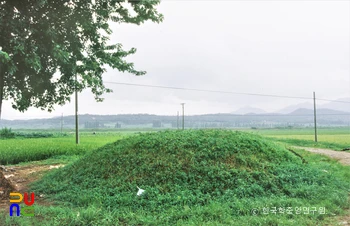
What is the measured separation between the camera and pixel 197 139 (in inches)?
324

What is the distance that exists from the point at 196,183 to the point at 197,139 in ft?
6.55

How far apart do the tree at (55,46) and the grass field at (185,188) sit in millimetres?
2607

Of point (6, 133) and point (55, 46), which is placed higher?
point (55, 46)

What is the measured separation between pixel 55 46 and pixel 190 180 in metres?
4.75

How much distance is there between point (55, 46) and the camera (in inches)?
298

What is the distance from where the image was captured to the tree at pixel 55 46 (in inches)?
302

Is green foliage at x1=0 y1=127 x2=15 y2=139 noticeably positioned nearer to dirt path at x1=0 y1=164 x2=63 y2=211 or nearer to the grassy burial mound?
dirt path at x1=0 y1=164 x2=63 y2=211

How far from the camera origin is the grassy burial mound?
5527 mm

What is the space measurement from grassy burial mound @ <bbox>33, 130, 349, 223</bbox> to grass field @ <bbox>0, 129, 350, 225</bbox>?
19mm

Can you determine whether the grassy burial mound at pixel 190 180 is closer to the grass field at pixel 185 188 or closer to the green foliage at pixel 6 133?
the grass field at pixel 185 188

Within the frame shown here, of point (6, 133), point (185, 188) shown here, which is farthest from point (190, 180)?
point (6, 133)

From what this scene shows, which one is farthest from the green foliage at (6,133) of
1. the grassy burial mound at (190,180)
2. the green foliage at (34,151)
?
the grassy burial mound at (190,180)

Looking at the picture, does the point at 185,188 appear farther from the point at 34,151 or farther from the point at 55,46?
the point at 34,151

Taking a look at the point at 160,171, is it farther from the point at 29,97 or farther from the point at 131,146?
the point at 29,97
